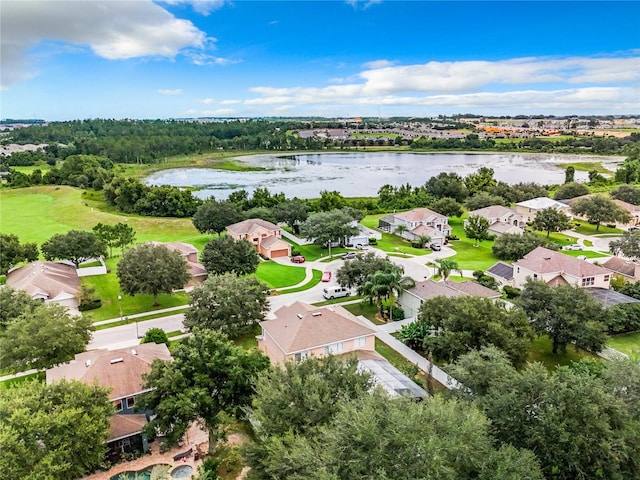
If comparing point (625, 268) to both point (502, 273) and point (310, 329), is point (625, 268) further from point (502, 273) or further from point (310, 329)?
point (310, 329)

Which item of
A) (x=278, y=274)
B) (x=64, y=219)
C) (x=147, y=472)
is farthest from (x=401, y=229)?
(x=64, y=219)

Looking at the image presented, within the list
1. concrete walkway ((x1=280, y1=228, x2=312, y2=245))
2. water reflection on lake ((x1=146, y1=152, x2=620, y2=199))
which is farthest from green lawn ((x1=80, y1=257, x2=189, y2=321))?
water reflection on lake ((x1=146, y1=152, x2=620, y2=199))

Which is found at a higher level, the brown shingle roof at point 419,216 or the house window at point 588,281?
→ the brown shingle roof at point 419,216

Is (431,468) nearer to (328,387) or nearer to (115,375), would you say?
(328,387)

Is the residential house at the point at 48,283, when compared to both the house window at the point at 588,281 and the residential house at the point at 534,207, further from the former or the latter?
the residential house at the point at 534,207

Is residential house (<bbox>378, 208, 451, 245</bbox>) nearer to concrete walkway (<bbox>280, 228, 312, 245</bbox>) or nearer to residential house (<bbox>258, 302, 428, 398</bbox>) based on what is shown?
concrete walkway (<bbox>280, 228, 312, 245</bbox>)

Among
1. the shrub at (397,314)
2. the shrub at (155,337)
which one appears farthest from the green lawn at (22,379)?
the shrub at (397,314)
